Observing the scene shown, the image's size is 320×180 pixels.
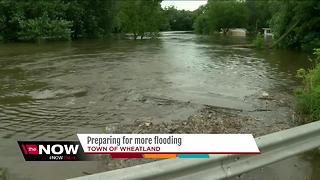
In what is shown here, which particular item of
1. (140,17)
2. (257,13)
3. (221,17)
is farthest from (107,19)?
(257,13)

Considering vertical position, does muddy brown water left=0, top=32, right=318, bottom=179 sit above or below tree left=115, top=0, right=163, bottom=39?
below

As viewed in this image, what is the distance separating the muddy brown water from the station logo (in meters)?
1.55

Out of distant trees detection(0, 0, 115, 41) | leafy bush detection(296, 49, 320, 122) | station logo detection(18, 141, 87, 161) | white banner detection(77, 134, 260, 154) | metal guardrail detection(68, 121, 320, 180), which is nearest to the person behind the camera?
metal guardrail detection(68, 121, 320, 180)

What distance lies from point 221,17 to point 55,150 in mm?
82935

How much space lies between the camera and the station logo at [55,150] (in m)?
3.81

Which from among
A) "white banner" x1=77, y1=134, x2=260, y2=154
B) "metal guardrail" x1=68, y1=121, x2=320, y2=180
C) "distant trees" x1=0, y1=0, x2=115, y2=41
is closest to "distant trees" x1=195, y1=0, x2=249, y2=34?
Result: "distant trees" x1=0, y1=0, x2=115, y2=41

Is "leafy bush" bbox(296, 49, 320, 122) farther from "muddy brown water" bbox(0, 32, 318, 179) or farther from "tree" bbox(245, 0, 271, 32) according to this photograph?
"tree" bbox(245, 0, 271, 32)

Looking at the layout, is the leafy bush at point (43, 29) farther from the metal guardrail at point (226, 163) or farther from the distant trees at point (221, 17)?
the distant trees at point (221, 17)

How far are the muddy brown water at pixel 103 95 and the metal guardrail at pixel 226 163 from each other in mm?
2186

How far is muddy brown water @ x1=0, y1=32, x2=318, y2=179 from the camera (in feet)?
23.8

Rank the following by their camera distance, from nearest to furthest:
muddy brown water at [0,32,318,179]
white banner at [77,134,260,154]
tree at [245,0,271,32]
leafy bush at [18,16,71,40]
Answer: white banner at [77,134,260,154] < muddy brown water at [0,32,318,179] < leafy bush at [18,16,71,40] < tree at [245,0,271,32]

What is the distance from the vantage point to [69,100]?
10.5 metres

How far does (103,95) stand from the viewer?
11.2 metres

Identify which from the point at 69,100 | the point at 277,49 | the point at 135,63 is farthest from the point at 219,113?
the point at 277,49
